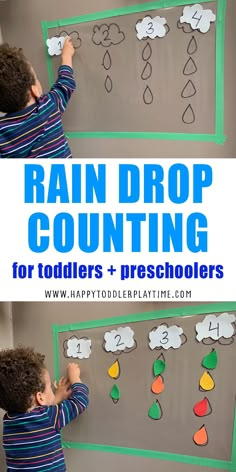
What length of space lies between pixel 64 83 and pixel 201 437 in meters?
0.70

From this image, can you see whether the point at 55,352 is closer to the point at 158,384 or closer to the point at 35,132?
the point at 158,384

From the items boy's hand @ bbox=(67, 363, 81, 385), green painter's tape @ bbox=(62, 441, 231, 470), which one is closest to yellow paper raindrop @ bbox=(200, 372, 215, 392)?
green painter's tape @ bbox=(62, 441, 231, 470)

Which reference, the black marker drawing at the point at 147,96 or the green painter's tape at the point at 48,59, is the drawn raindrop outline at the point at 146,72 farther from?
the green painter's tape at the point at 48,59

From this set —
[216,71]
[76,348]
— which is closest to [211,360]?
[76,348]

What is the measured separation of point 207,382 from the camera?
1.17 metres

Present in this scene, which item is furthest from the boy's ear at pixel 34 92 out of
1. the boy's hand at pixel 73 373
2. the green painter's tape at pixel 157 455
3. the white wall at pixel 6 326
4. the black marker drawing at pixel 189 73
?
the green painter's tape at pixel 157 455

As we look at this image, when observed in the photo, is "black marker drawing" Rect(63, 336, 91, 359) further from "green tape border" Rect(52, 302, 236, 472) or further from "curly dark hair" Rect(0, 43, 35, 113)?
"curly dark hair" Rect(0, 43, 35, 113)

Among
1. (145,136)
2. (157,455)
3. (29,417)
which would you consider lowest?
(157,455)

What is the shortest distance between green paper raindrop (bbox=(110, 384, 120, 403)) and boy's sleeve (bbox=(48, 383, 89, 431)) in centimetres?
5

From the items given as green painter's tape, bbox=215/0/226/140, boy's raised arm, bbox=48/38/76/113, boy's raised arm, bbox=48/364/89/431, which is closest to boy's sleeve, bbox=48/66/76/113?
boy's raised arm, bbox=48/38/76/113

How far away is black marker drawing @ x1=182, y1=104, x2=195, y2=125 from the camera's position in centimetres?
118

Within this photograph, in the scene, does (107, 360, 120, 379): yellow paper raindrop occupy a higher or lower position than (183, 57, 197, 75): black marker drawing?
lower

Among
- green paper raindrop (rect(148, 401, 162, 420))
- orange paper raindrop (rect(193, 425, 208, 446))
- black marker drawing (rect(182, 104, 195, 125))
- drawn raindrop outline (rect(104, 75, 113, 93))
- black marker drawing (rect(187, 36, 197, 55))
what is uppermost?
black marker drawing (rect(187, 36, 197, 55))

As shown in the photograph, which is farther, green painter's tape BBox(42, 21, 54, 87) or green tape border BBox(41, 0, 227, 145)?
green painter's tape BBox(42, 21, 54, 87)
